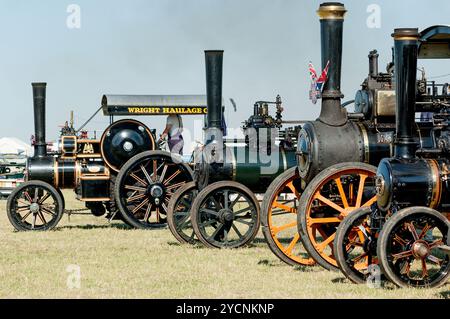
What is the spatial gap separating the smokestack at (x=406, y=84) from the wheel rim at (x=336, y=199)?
767 millimetres

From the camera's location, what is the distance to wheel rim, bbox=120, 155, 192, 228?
1358cm

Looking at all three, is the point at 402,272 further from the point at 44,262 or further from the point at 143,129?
the point at 143,129

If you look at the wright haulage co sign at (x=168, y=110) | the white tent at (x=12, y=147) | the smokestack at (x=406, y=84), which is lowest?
the white tent at (x=12, y=147)

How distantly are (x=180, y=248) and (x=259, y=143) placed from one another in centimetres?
155

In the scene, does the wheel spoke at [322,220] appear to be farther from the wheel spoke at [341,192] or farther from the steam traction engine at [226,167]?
the steam traction engine at [226,167]

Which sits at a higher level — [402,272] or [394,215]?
[394,215]

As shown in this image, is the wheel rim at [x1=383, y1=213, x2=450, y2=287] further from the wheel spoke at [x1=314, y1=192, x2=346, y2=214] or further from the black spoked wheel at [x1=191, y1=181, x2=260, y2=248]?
the black spoked wheel at [x1=191, y1=181, x2=260, y2=248]

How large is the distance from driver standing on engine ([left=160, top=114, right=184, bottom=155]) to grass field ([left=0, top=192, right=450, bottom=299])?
3548 millimetres

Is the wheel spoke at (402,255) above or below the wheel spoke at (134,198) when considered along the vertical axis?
above

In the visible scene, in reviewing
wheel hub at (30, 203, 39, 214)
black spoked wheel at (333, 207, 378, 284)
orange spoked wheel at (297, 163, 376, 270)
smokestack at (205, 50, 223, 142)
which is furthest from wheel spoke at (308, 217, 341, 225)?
wheel hub at (30, 203, 39, 214)

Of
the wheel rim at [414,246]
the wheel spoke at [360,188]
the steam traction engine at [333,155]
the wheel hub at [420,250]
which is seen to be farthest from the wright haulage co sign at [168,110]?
the wheel hub at [420,250]

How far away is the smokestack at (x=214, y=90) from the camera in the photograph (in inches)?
435

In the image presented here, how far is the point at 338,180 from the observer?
807 centimetres
